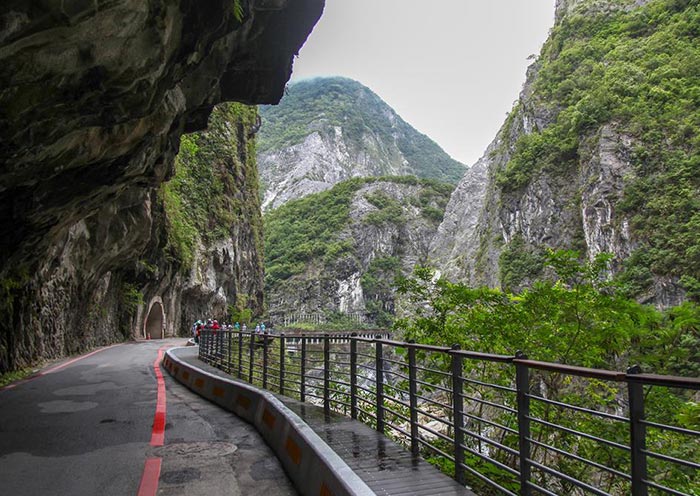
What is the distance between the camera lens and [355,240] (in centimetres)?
11338

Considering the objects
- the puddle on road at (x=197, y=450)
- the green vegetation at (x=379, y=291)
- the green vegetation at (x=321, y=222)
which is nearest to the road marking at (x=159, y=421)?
the puddle on road at (x=197, y=450)

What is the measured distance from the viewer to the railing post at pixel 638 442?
7.86 feet

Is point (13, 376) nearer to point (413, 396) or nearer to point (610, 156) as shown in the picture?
point (413, 396)

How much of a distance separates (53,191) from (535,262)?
41.2 meters

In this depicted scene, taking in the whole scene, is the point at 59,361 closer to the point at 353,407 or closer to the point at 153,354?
the point at 153,354

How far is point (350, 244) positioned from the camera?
11131 cm

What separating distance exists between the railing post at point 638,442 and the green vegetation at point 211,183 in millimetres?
30010

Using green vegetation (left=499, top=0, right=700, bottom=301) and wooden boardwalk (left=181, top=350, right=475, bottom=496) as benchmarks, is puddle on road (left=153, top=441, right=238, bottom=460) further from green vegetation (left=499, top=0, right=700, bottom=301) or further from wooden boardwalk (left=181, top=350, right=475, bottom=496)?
green vegetation (left=499, top=0, right=700, bottom=301)

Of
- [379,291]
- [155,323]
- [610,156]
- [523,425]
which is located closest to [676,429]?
[523,425]

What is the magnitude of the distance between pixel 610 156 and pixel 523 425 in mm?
40259

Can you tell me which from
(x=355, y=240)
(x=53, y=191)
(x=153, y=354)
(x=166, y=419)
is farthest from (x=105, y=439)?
(x=355, y=240)

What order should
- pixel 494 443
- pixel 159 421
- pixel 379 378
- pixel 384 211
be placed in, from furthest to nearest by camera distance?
1. pixel 384 211
2. pixel 159 421
3. pixel 379 378
4. pixel 494 443

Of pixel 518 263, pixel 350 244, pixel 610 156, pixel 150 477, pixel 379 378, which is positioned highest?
pixel 610 156

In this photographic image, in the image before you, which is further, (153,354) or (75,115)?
(153,354)
